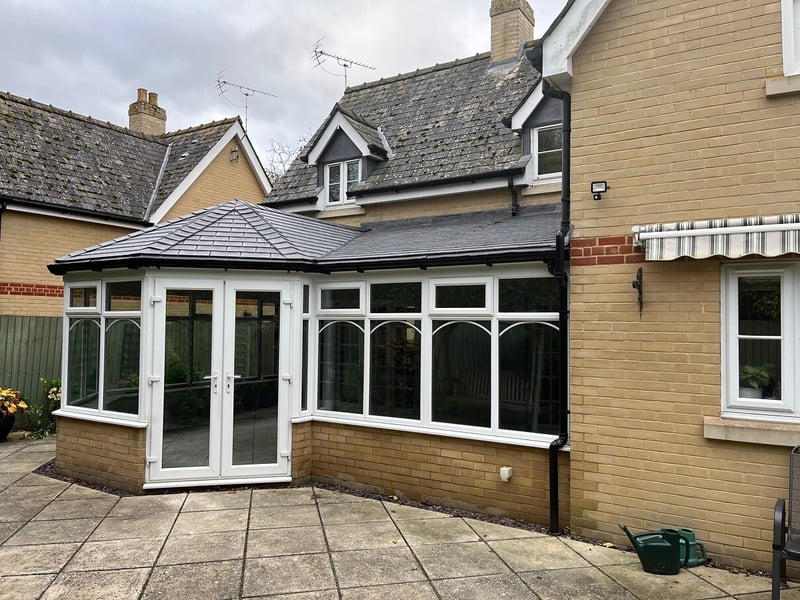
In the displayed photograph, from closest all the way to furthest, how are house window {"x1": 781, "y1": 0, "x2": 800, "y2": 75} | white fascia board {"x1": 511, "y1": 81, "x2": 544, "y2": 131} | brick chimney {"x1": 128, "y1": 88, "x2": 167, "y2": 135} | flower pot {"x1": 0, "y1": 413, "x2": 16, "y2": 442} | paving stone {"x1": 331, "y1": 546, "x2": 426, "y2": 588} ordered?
paving stone {"x1": 331, "y1": 546, "x2": 426, "y2": 588} → house window {"x1": 781, "y1": 0, "x2": 800, "y2": 75} → white fascia board {"x1": 511, "y1": 81, "x2": 544, "y2": 131} → flower pot {"x1": 0, "y1": 413, "x2": 16, "y2": 442} → brick chimney {"x1": 128, "y1": 88, "x2": 167, "y2": 135}

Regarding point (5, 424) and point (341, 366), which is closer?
point (341, 366)

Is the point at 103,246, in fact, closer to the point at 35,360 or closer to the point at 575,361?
the point at 35,360

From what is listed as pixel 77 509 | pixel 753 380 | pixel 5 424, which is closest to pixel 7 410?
pixel 5 424

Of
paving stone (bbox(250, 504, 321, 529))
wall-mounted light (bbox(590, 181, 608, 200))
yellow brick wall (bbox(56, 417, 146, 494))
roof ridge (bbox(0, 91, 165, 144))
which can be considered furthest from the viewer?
roof ridge (bbox(0, 91, 165, 144))

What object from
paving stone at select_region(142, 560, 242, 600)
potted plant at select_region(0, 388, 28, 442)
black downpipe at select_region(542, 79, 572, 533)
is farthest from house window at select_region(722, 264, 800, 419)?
potted plant at select_region(0, 388, 28, 442)

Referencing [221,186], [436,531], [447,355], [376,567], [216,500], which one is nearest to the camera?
[376,567]

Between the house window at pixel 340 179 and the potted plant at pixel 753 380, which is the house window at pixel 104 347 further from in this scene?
the potted plant at pixel 753 380

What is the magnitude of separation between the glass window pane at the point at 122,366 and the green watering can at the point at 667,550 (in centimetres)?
606

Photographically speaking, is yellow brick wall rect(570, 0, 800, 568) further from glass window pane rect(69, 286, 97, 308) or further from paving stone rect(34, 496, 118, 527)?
glass window pane rect(69, 286, 97, 308)

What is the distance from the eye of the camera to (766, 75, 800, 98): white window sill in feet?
15.4

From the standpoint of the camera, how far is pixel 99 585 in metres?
4.51

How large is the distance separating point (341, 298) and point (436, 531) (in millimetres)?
3338

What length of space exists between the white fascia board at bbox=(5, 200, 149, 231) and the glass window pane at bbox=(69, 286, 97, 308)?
4616 mm

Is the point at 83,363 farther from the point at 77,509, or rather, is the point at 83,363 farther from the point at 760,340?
the point at 760,340
